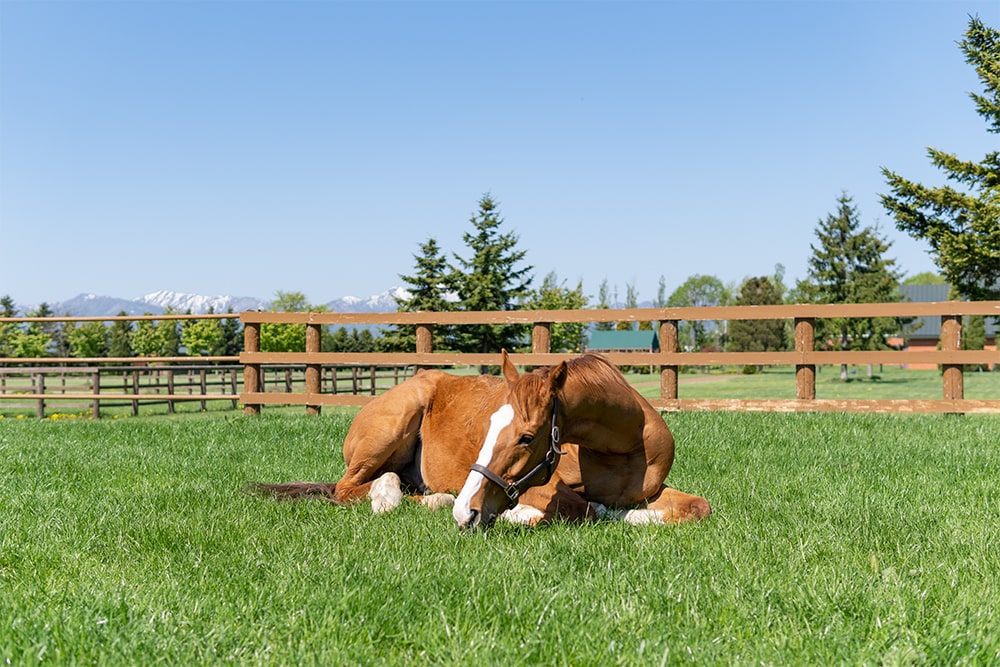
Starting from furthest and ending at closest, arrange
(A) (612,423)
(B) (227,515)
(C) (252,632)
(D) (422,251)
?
1. (D) (422,251)
2. (B) (227,515)
3. (A) (612,423)
4. (C) (252,632)

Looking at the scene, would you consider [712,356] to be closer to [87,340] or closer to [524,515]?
[524,515]

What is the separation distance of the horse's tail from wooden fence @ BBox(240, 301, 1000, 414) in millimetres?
3926

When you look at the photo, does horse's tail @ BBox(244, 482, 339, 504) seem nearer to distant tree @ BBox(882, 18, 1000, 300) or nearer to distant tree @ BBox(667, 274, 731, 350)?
distant tree @ BBox(882, 18, 1000, 300)

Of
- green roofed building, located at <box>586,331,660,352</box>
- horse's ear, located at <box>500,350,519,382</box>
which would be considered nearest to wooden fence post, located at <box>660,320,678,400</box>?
horse's ear, located at <box>500,350,519,382</box>

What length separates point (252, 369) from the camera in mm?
10883

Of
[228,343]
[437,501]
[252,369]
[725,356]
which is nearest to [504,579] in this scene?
[437,501]

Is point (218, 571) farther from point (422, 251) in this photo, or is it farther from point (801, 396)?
point (422, 251)

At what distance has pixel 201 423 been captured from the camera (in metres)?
9.43

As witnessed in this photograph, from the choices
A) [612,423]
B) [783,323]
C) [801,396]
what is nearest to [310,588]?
[612,423]

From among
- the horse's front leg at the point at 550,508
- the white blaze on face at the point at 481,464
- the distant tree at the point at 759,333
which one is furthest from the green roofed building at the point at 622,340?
the white blaze on face at the point at 481,464

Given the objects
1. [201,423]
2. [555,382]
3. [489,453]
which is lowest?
[201,423]

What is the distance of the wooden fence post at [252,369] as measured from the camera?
10.8 m

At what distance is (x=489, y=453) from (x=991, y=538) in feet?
7.65

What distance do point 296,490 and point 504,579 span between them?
218 cm
